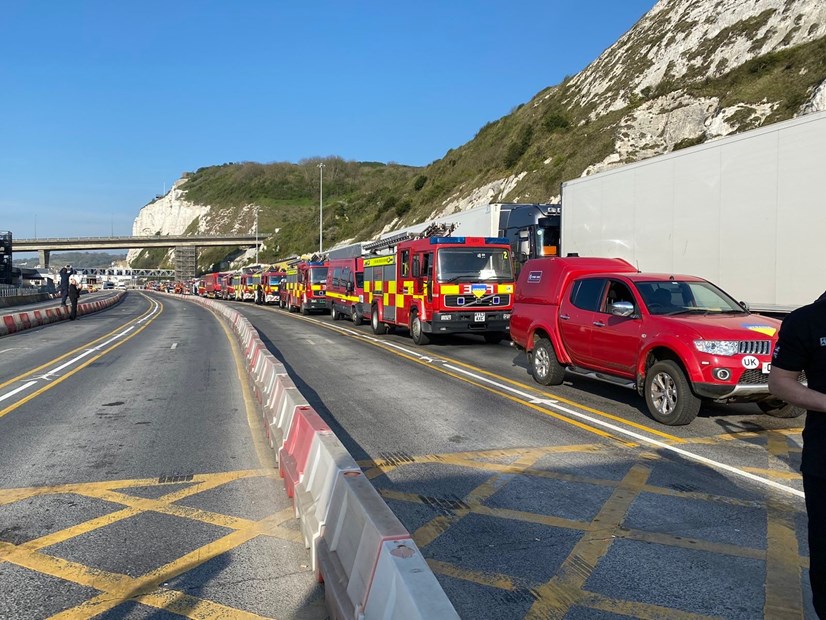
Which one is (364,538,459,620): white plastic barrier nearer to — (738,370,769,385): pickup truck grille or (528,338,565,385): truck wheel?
(738,370,769,385): pickup truck grille

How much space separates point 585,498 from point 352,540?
2.58 metres

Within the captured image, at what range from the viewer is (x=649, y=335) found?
8062mm

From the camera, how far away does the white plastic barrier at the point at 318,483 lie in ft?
12.9

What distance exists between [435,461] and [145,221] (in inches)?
7233

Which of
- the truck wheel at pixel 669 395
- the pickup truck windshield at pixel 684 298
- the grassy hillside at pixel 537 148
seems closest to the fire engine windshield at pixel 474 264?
the pickup truck windshield at pixel 684 298

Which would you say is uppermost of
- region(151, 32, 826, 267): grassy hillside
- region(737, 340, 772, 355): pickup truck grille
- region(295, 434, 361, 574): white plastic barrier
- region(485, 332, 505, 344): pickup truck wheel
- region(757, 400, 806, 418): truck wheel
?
region(151, 32, 826, 267): grassy hillside

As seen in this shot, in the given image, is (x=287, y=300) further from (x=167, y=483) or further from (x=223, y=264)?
(x=223, y=264)

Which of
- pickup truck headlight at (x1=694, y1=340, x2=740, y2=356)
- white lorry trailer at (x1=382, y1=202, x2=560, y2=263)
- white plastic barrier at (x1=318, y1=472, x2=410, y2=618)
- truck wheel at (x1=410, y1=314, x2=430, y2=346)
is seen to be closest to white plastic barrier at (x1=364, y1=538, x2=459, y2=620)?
Result: white plastic barrier at (x1=318, y1=472, x2=410, y2=618)

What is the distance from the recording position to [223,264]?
5359 inches

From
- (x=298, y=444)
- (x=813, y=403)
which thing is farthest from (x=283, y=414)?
(x=813, y=403)

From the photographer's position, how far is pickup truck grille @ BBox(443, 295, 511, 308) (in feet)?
52.7

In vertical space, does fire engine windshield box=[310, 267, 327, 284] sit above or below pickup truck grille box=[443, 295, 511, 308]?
above

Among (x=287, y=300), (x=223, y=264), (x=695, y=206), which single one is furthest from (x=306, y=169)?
(x=695, y=206)

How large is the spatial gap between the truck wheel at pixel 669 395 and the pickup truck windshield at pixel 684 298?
2.77 feet
